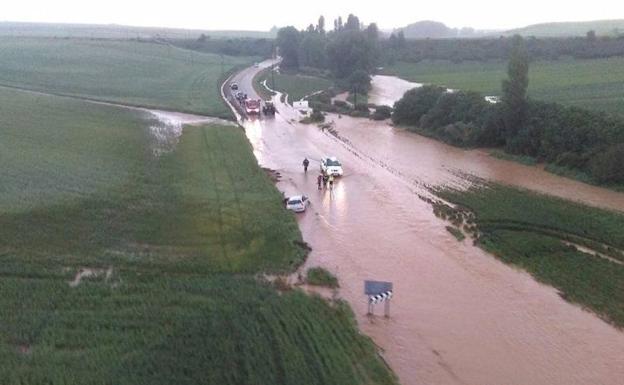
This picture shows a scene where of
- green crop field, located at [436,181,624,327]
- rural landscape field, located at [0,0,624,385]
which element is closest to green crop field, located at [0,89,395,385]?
rural landscape field, located at [0,0,624,385]

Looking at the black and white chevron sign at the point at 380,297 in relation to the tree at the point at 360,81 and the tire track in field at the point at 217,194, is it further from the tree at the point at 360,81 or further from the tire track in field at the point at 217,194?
the tree at the point at 360,81

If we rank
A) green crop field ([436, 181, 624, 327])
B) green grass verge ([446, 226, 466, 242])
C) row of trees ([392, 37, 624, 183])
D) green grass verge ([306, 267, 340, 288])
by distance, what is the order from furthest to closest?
row of trees ([392, 37, 624, 183]) → green grass verge ([446, 226, 466, 242]) → green grass verge ([306, 267, 340, 288]) → green crop field ([436, 181, 624, 327])

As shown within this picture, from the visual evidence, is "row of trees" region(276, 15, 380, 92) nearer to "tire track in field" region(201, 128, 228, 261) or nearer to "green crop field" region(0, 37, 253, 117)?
"green crop field" region(0, 37, 253, 117)

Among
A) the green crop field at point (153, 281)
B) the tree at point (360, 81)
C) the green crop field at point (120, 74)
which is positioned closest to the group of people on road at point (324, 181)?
the green crop field at point (153, 281)

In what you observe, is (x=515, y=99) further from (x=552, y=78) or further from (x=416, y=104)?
(x=552, y=78)

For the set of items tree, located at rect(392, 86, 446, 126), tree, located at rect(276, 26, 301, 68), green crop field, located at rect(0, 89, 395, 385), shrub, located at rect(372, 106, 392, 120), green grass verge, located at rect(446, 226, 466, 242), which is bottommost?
green grass verge, located at rect(446, 226, 466, 242)

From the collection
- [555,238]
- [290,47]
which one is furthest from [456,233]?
[290,47]
